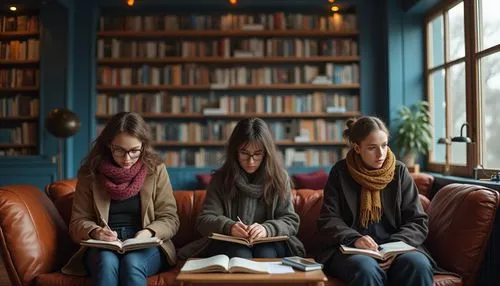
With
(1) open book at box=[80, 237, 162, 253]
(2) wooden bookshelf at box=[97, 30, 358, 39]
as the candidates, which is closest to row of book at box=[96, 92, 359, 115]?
(2) wooden bookshelf at box=[97, 30, 358, 39]

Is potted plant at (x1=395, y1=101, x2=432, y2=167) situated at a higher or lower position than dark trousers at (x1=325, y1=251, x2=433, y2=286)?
higher

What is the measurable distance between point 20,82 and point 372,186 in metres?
5.02

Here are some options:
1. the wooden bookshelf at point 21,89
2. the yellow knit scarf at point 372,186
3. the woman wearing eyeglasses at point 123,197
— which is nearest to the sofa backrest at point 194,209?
the woman wearing eyeglasses at point 123,197

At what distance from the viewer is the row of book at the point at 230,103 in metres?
5.98

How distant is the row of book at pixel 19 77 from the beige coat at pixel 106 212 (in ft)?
12.9

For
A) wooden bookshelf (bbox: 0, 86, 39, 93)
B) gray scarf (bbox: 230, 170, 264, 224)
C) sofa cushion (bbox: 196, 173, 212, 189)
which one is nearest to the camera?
gray scarf (bbox: 230, 170, 264, 224)

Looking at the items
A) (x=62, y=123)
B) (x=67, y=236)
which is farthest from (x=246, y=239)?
(x=62, y=123)

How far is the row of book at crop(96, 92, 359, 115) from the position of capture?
5977 mm

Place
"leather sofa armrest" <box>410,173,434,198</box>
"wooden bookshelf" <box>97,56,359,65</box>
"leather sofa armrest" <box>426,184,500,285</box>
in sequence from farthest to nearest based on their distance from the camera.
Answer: "wooden bookshelf" <box>97,56,359,65</box>, "leather sofa armrest" <box>410,173,434,198</box>, "leather sofa armrest" <box>426,184,500,285</box>

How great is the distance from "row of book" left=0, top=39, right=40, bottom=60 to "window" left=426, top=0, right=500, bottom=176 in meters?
4.58

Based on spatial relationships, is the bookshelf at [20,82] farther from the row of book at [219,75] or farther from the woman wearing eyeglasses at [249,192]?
the woman wearing eyeglasses at [249,192]

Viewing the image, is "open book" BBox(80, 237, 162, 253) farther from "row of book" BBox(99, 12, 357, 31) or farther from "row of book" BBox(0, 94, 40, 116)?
"row of book" BBox(0, 94, 40, 116)

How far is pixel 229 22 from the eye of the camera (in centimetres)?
596

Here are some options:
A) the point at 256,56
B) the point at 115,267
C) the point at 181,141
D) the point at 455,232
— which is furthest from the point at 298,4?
the point at 115,267
